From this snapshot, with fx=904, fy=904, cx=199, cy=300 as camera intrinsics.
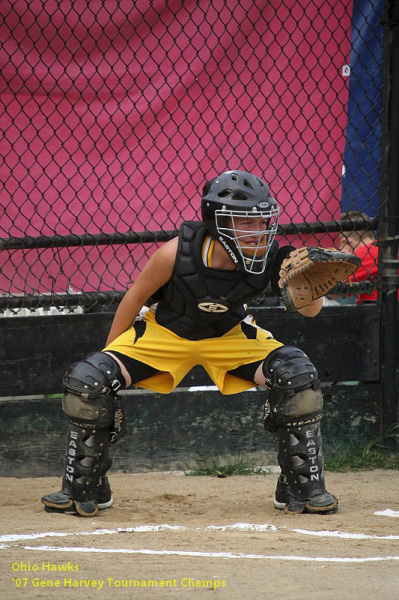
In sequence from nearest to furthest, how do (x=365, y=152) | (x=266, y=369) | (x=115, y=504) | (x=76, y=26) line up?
(x=266, y=369), (x=115, y=504), (x=76, y=26), (x=365, y=152)

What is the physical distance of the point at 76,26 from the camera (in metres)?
5.64

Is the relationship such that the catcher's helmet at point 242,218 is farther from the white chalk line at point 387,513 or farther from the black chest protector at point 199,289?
the white chalk line at point 387,513

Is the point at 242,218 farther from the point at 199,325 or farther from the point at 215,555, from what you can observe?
the point at 215,555

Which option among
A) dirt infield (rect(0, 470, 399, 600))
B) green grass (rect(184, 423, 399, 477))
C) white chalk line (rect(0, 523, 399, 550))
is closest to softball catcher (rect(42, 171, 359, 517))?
dirt infield (rect(0, 470, 399, 600))

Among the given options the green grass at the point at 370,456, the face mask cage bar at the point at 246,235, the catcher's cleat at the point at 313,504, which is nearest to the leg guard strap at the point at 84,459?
the catcher's cleat at the point at 313,504

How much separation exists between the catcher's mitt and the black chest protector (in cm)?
26

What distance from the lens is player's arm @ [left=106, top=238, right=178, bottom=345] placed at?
4508mm

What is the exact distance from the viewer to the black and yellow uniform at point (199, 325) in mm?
4535

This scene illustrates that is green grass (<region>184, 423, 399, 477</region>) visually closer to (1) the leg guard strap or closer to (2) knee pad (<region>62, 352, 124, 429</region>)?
(1) the leg guard strap

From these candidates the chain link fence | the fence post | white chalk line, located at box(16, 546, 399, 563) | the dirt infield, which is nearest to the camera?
the dirt infield

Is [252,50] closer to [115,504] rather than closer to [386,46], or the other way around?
[386,46]

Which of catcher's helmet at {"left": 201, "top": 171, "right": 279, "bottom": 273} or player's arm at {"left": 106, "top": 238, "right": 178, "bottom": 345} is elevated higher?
catcher's helmet at {"left": 201, "top": 171, "right": 279, "bottom": 273}

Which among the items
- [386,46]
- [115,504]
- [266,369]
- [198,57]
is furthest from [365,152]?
[115,504]

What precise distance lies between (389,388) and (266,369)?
1.67 m
